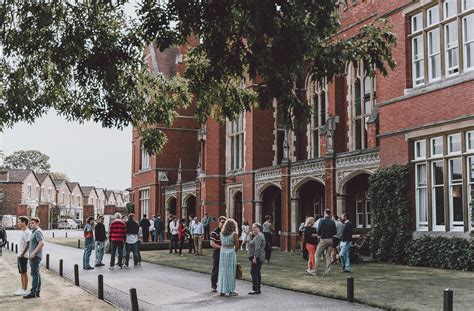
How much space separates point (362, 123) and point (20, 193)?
2391 inches

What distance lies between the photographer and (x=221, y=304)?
11219mm

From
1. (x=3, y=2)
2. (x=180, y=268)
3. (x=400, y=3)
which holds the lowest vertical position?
(x=180, y=268)

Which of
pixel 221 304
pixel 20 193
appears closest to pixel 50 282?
pixel 221 304

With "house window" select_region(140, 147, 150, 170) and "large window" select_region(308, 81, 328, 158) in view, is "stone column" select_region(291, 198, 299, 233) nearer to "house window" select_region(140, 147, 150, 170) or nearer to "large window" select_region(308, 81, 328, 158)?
"large window" select_region(308, 81, 328, 158)

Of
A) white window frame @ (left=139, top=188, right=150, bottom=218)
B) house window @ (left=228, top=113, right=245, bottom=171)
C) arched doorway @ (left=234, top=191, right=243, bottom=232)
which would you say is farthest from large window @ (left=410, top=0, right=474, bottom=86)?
white window frame @ (left=139, top=188, right=150, bottom=218)

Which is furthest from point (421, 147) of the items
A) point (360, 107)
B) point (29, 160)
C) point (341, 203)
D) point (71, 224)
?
point (29, 160)

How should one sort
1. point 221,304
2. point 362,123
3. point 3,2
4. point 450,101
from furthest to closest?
1. point 362,123
2. point 450,101
3. point 221,304
4. point 3,2

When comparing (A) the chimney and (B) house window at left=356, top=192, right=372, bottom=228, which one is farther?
(A) the chimney

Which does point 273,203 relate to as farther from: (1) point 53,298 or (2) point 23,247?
(1) point 53,298

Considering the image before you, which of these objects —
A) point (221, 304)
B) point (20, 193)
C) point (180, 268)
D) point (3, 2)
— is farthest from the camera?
point (20, 193)

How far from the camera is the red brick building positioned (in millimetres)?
17188

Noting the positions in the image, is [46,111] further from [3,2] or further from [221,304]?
[221,304]

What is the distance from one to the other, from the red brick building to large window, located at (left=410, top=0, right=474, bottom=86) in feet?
0.10

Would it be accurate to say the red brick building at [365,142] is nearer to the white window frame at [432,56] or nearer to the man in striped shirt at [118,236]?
the white window frame at [432,56]
